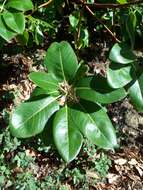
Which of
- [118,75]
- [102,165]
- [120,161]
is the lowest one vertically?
[120,161]

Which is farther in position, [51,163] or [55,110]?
[51,163]

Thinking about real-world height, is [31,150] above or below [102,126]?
below

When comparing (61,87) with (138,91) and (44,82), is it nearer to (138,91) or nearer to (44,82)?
(44,82)

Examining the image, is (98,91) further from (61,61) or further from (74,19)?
(74,19)

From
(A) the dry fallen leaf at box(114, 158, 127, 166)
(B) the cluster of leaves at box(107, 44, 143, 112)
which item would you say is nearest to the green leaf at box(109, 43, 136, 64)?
(B) the cluster of leaves at box(107, 44, 143, 112)

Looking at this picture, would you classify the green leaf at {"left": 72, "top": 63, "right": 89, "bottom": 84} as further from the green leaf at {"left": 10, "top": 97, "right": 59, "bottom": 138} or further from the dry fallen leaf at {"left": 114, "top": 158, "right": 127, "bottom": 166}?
the dry fallen leaf at {"left": 114, "top": 158, "right": 127, "bottom": 166}

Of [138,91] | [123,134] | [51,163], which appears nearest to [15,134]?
[138,91]

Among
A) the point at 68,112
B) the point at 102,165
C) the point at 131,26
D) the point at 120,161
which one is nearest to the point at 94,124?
the point at 68,112
